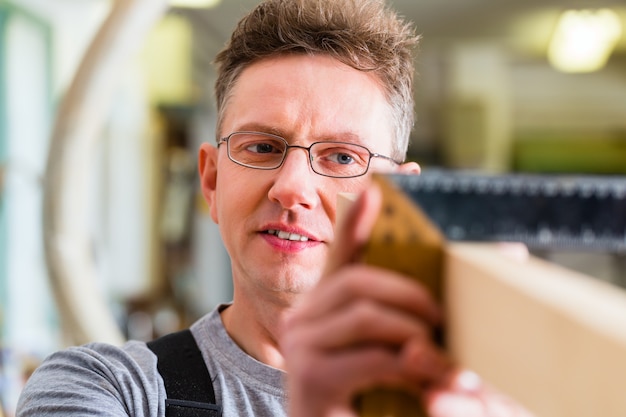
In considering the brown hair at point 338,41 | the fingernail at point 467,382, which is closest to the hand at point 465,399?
the fingernail at point 467,382

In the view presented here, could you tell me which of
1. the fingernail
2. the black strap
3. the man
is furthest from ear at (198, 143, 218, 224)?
the fingernail

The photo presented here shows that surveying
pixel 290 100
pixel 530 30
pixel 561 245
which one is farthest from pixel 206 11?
pixel 561 245

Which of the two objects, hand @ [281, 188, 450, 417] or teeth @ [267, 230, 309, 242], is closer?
hand @ [281, 188, 450, 417]

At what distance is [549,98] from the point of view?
972 centimetres

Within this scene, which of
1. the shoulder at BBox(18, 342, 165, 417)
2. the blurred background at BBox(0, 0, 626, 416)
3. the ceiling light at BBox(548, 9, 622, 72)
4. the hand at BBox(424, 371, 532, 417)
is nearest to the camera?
the hand at BBox(424, 371, 532, 417)

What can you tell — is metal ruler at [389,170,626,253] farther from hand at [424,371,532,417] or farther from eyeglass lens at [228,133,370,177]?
eyeglass lens at [228,133,370,177]

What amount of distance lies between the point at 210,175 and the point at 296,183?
1.03ft

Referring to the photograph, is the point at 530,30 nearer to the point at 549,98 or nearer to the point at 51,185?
the point at 549,98

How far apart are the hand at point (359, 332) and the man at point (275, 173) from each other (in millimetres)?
453

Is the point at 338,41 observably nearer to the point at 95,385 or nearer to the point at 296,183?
the point at 296,183

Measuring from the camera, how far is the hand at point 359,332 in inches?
18.7

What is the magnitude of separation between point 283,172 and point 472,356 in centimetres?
63

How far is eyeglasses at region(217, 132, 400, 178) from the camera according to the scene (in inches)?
42.3

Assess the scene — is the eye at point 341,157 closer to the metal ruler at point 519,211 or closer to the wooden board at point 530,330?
the metal ruler at point 519,211
